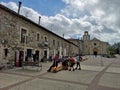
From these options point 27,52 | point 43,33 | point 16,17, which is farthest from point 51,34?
point 16,17

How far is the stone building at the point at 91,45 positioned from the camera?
7256 centimetres

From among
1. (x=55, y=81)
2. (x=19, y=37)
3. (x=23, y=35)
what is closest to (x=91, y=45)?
(x=23, y=35)

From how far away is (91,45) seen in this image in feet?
243

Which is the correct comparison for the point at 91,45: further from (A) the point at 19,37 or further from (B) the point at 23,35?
(A) the point at 19,37

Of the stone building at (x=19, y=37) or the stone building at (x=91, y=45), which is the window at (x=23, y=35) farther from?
the stone building at (x=91, y=45)

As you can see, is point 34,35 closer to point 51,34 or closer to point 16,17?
point 16,17

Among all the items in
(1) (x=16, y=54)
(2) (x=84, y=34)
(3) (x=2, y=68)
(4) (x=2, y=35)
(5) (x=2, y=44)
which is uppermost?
(2) (x=84, y=34)

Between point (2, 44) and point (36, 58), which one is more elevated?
point (2, 44)

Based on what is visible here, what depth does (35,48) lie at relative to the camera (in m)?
18.9

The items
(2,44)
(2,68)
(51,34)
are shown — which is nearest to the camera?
(2,68)

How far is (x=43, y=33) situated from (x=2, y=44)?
9.09 m

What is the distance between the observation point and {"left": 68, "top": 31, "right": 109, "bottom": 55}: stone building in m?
72.6

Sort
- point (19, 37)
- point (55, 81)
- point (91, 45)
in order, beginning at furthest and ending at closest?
1. point (91, 45)
2. point (19, 37)
3. point (55, 81)

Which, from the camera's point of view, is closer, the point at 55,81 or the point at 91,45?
the point at 55,81
